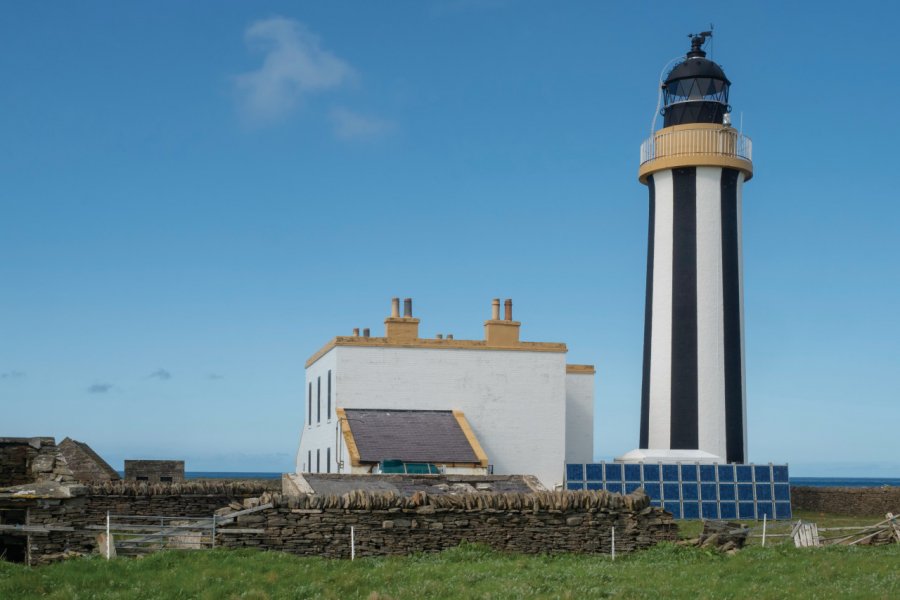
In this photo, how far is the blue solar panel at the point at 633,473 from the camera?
37156 mm

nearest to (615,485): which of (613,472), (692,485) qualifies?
(613,472)

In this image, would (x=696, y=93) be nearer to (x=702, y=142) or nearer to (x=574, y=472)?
(x=702, y=142)

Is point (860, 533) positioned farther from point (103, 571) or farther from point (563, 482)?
point (103, 571)

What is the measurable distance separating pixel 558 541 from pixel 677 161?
20067 mm

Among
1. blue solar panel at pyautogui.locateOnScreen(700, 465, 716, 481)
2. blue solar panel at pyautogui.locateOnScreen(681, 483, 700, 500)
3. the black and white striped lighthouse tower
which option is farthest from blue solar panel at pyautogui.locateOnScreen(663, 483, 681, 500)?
the black and white striped lighthouse tower

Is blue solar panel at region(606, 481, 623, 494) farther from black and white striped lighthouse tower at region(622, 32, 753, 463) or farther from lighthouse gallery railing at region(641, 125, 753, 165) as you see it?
lighthouse gallery railing at region(641, 125, 753, 165)

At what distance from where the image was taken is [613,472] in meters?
37.3

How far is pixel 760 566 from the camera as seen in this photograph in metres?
21.4

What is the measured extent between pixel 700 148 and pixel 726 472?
1166 centimetres

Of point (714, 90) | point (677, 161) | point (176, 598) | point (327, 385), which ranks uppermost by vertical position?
point (714, 90)

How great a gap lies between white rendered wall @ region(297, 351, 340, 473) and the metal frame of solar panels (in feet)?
27.5

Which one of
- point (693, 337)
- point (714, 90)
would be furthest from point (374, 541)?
point (714, 90)

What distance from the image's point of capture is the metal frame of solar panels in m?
37.1

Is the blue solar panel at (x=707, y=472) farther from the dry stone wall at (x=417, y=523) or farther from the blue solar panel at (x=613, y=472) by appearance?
the dry stone wall at (x=417, y=523)
